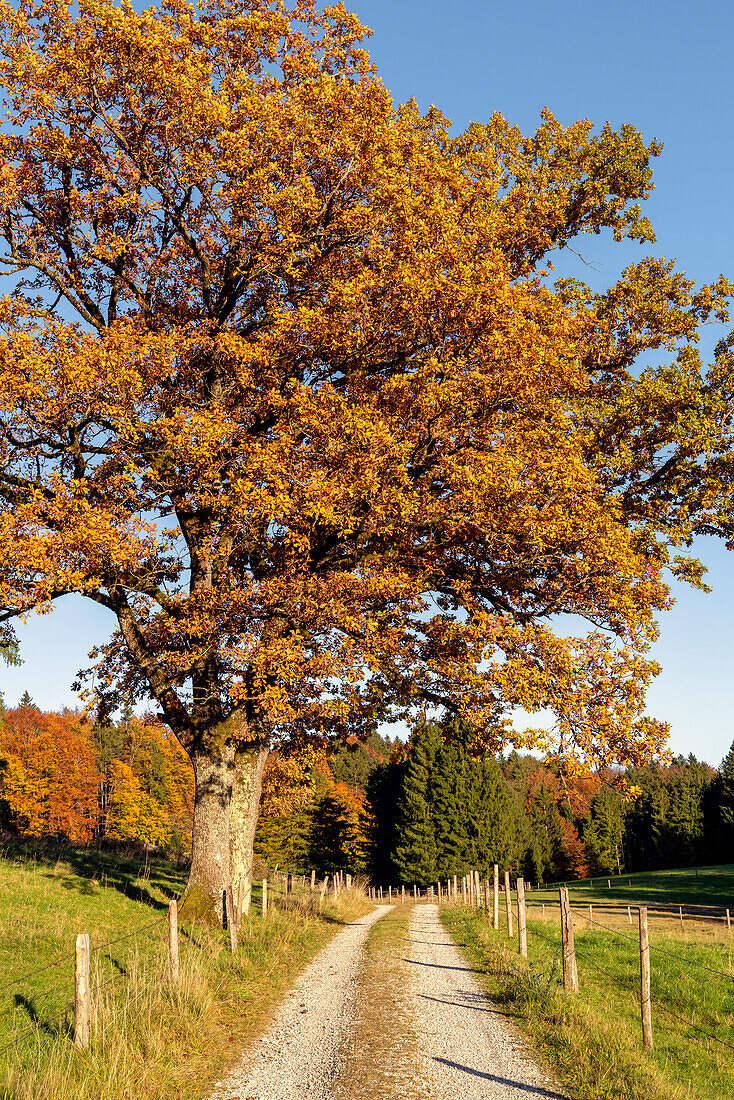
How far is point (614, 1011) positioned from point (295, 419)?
11377 millimetres

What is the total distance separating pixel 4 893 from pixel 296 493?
32.5ft

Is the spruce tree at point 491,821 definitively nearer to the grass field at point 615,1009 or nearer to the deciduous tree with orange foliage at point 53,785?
the deciduous tree with orange foliage at point 53,785

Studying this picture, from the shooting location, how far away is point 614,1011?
441 inches

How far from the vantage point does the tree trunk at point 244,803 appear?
53.9 ft

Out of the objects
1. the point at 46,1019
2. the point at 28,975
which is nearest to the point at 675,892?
the point at 46,1019

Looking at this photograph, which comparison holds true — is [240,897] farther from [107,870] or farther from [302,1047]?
[302,1047]

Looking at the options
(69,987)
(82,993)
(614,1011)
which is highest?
(82,993)

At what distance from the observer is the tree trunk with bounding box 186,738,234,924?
14.3m

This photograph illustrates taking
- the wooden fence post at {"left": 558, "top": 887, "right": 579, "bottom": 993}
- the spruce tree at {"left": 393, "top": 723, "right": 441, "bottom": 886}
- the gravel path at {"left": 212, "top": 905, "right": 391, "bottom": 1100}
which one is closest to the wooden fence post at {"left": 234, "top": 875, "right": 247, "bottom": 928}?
the gravel path at {"left": 212, "top": 905, "right": 391, "bottom": 1100}

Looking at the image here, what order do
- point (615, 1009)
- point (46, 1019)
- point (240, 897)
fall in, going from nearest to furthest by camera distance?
1. point (46, 1019)
2. point (615, 1009)
3. point (240, 897)

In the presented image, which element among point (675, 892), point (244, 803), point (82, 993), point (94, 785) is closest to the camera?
point (82, 993)

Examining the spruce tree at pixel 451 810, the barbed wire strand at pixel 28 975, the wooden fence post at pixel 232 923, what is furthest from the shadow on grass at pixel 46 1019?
the spruce tree at pixel 451 810

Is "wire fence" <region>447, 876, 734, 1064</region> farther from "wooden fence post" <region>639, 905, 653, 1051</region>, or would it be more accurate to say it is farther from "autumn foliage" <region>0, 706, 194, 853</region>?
"autumn foliage" <region>0, 706, 194, 853</region>

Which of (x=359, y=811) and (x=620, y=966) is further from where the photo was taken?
(x=359, y=811)
